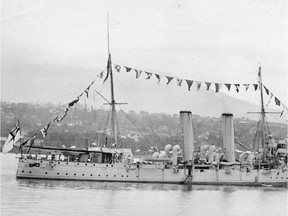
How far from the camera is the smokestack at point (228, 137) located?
133 feet

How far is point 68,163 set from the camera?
3631 cm

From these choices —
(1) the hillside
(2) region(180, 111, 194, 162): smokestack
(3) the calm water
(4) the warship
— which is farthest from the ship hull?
(1) the hillside

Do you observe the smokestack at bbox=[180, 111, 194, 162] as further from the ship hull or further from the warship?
the ship hull

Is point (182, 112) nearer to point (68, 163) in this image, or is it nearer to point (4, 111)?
point (68, 163)

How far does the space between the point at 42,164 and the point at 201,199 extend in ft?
42.3

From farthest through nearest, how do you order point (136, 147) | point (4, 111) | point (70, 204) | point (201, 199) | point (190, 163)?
point (4, 111), point (136, 147), point (190, 163), point (201, 199), point (70, 204)

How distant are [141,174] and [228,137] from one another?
7.95 metres

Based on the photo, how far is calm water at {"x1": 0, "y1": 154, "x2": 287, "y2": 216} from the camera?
22414mm

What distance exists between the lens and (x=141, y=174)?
37656mm

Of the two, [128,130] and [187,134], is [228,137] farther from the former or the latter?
[128,130]

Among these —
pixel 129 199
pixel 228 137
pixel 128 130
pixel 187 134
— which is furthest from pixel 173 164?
pixel 128 130

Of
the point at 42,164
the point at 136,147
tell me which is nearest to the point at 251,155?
the point at 42,164

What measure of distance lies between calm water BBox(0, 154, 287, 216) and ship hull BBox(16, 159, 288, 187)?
1.35 m

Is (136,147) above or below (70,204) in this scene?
above
